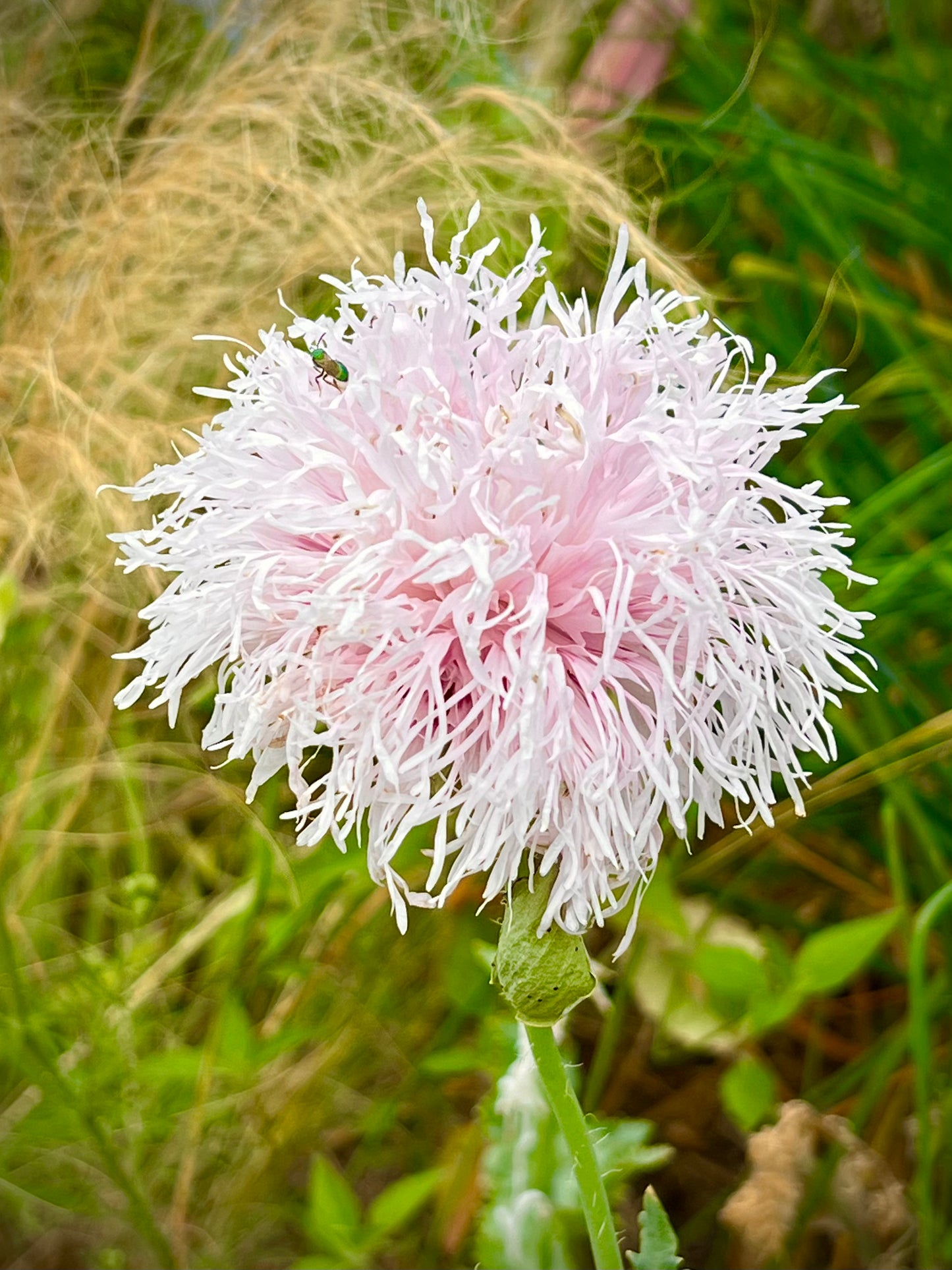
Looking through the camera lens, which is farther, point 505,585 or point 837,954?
point 837,954

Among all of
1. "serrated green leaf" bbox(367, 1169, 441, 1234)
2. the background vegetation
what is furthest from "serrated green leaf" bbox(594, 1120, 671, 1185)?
"serrated green leaf" bbox(367, 1169, 441, 1234)

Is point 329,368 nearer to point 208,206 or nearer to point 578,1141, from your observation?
point 578,1141

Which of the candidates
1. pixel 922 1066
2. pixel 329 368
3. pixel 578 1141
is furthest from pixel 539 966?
pixel 922 1066

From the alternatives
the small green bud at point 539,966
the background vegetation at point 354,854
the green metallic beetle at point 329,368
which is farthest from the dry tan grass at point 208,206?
the small green bud at point 539,966

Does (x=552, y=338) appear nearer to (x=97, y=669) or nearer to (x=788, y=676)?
(x=788, y=676)

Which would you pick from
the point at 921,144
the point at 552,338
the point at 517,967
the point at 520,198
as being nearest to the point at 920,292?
the point at 921,144

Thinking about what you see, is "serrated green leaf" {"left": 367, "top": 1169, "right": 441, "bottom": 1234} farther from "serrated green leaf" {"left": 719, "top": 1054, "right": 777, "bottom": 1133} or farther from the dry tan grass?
the dry tan grass

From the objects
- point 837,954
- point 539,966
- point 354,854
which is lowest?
point 354,854
